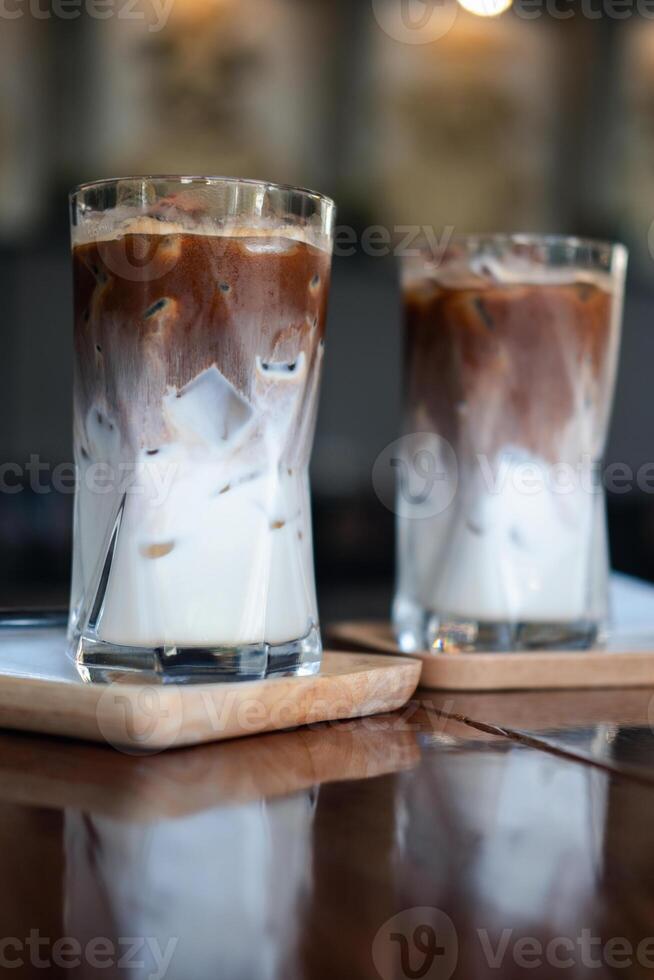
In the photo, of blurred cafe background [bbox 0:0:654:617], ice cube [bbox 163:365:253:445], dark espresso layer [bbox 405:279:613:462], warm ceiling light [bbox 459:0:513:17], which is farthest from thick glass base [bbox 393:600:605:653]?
warm ceiling light [bbox 459:0:513:17]

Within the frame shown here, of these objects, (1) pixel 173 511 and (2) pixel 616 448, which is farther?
(2) pixel 616 448

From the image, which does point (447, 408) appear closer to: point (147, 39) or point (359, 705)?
point (359, 705)

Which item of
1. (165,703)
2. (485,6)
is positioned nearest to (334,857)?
(165,703)

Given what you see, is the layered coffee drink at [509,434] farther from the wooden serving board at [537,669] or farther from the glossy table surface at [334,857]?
the glossy table surface at [334,857]

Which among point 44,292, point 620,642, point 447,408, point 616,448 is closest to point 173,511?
point 447,408

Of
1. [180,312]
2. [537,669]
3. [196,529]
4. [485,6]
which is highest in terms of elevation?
[485,6]

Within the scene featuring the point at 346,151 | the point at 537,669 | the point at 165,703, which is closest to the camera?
the point at 165,703

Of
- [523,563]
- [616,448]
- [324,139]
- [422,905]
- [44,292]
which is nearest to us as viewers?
[422,905]

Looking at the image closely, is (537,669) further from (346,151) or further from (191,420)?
(346,151)

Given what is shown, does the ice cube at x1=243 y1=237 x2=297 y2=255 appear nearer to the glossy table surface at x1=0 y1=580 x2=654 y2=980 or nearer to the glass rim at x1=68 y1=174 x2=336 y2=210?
the glass rim at x1=68 y1=174 x2=336 y2=210
